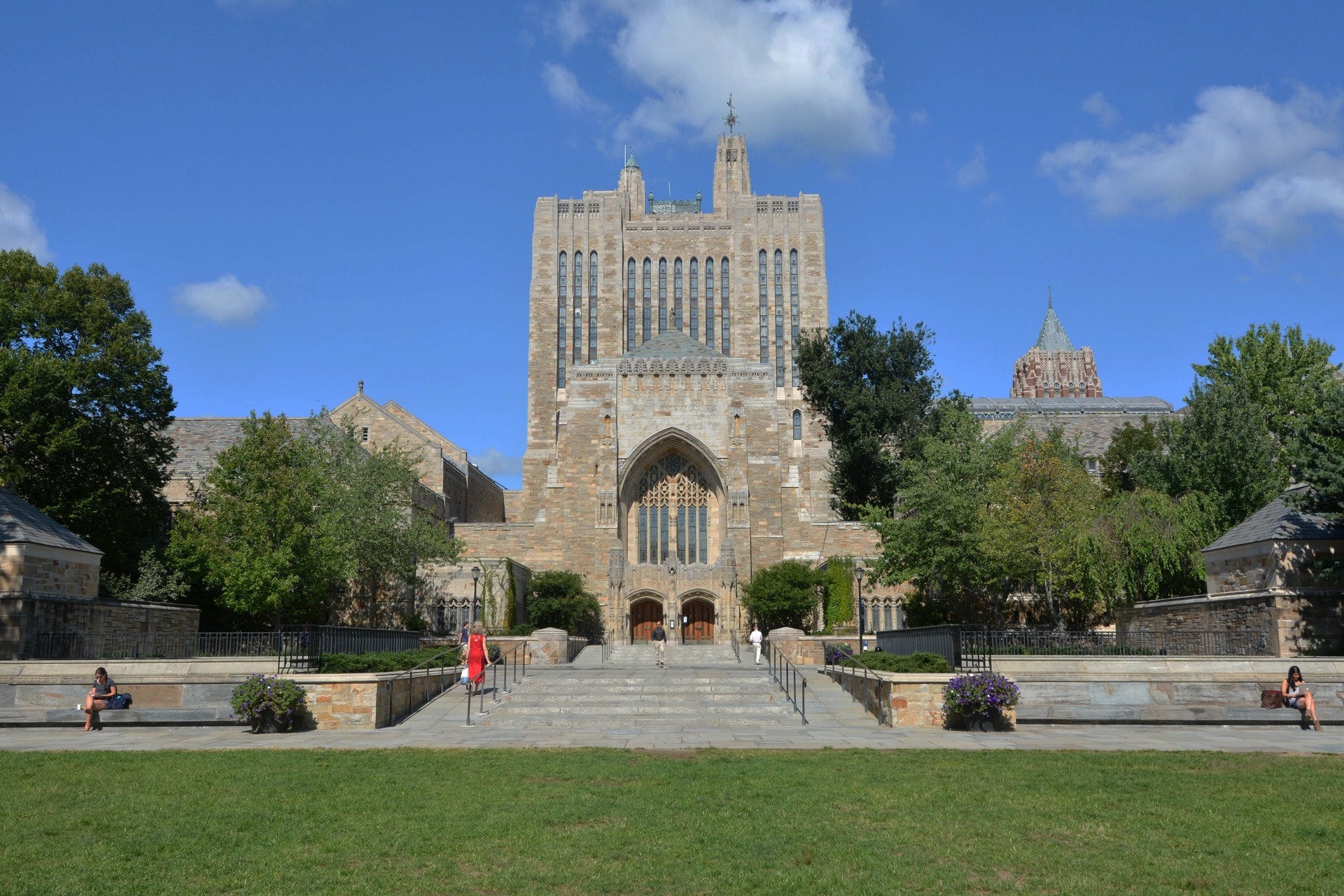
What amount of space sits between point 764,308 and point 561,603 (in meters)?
39.9

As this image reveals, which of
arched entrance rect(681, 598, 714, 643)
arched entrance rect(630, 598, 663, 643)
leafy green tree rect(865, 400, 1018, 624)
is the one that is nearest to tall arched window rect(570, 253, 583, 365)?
arched entrance rect(630, 598, 663, 643)

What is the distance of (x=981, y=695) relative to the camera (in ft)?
49.6

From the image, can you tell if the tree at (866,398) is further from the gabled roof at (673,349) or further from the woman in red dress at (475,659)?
the woman in red dress at (475,659)

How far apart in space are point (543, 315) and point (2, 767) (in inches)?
2526

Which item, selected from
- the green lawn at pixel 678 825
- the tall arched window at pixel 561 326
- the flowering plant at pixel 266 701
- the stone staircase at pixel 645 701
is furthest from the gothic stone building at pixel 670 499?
the green lawn at pixel 678 825

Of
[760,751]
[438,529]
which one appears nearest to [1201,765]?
[760,751]

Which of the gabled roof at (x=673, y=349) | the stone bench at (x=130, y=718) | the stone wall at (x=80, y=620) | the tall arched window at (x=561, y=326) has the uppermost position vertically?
the tall arched window at (x=561, y=326)

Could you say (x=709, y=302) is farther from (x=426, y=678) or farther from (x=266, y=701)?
(x=266, y=701)

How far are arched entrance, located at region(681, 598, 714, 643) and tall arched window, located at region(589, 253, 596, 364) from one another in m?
31.9

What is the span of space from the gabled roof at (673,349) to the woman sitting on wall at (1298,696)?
3357 cm

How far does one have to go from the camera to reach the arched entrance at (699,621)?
4456cm

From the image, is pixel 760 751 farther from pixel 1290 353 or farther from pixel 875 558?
pixel 1290 353

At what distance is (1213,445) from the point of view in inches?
1209

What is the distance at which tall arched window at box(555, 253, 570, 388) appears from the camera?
240 ft
